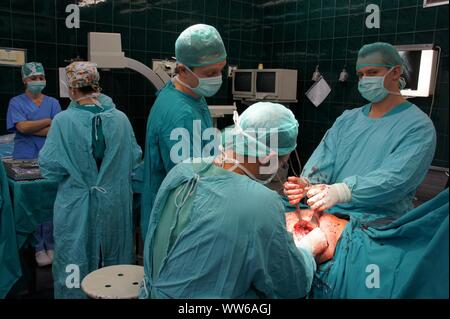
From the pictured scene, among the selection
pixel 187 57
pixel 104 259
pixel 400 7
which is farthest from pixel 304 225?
pixel 400 7

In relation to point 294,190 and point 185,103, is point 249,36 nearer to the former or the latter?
point 185,103

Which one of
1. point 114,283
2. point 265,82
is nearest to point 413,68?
point 265,82

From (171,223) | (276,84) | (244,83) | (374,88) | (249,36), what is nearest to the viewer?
(171,223)

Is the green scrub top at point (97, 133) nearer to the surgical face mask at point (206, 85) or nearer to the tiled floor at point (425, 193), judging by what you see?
the surgical face mask at point (206, 85)

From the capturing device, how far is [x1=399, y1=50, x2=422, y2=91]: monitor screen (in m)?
3.71

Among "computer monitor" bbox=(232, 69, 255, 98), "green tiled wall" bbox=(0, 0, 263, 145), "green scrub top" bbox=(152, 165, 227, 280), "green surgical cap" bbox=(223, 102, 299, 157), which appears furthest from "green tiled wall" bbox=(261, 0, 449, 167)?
"green scrub top" bbox=(152, 165, 227, 280)

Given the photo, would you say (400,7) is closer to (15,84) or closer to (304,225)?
(304,225)

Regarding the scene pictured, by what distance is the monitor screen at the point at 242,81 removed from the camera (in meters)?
4.81

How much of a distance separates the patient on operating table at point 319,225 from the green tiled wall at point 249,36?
7.17ft

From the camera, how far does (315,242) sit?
5.45 feet

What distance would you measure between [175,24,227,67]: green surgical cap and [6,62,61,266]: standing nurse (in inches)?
76.2

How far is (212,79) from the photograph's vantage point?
209 cm

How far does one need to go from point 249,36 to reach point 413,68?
217 centimetres

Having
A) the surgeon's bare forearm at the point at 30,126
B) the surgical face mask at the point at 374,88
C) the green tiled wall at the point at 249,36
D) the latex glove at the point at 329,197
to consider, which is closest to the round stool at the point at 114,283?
the latex glove at the point at 329,197
